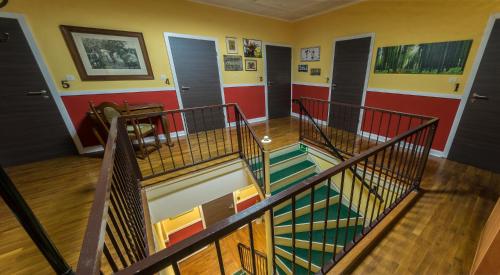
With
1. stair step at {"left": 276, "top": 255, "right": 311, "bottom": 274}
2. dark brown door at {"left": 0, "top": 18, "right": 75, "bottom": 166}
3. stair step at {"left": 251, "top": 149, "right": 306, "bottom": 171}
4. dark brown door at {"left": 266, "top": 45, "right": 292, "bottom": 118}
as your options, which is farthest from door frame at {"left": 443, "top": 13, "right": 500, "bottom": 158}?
dark brown door at {"left": 0, "top": 18, "right": 75, "bottom": 166}

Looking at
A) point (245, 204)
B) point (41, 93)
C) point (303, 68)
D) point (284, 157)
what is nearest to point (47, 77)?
point (41, 93)

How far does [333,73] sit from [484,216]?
10.6ft

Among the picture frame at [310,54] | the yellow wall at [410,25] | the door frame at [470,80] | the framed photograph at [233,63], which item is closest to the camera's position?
the door frame at [470,80]

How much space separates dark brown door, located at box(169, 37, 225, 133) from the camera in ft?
11.5

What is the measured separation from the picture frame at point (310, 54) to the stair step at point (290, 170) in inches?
103

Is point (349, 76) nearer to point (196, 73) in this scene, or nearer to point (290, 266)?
point (196, 73)

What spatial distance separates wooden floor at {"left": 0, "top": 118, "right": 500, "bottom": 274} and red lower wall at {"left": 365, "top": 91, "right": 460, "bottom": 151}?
0.42 m

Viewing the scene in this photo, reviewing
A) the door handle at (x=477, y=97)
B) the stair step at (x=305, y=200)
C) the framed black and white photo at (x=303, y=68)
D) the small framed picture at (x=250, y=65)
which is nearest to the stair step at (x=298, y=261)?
the stair step at (x=305, y=200)

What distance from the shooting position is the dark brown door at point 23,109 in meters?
2.45

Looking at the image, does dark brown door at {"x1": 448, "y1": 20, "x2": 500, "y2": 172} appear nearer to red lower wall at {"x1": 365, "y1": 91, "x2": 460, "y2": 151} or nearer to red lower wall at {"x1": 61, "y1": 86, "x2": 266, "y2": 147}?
red lower wall at {"x1": 365, "y1": 91, "x2": 460, "y2": 151}

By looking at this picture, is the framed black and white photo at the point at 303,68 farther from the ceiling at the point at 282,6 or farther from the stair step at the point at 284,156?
the stair step at the point at 284,156

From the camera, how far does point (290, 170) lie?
3309 millimetres

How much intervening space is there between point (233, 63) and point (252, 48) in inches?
24.2

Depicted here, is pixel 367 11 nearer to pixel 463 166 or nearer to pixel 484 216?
pixel 463 166
